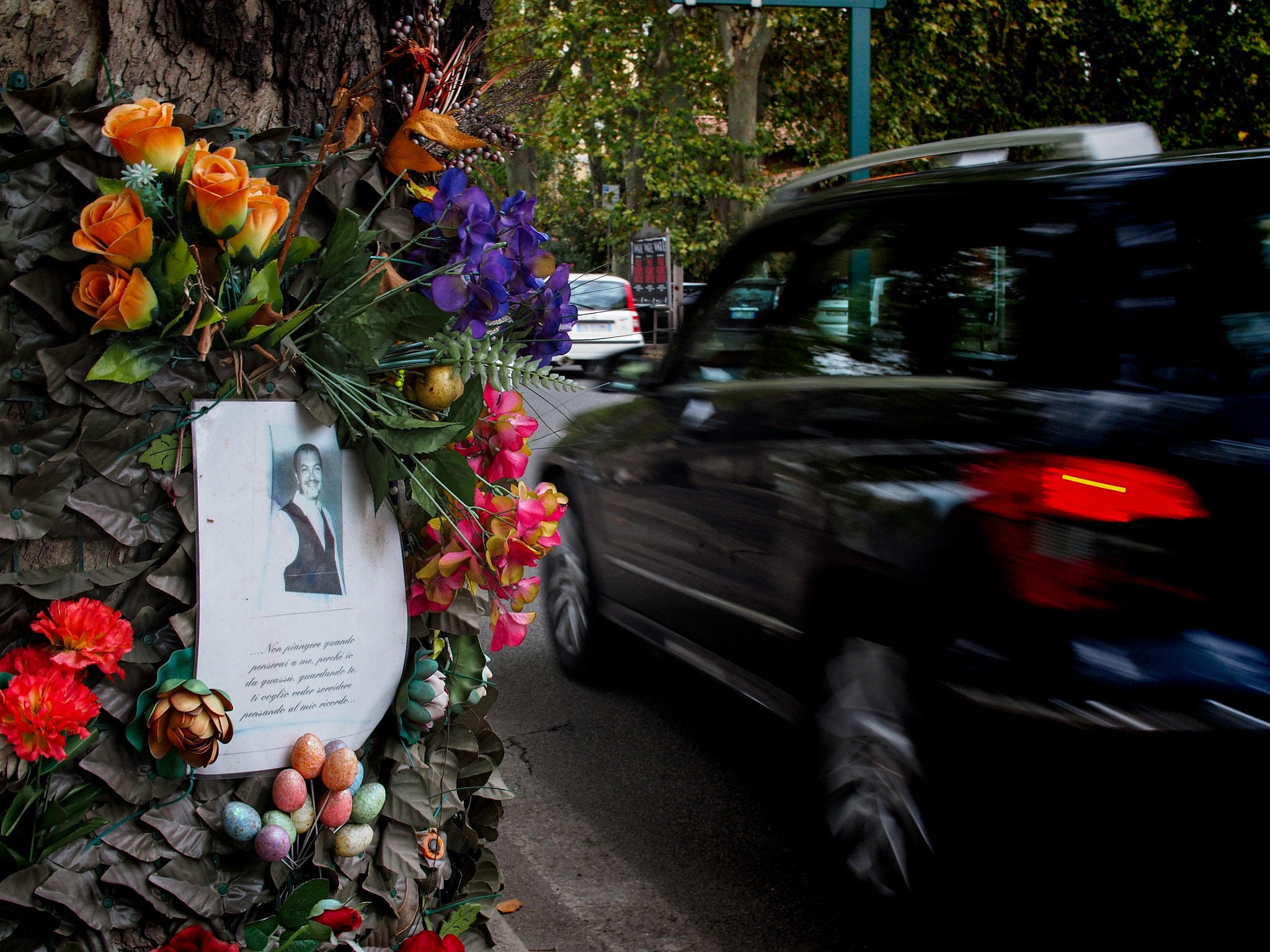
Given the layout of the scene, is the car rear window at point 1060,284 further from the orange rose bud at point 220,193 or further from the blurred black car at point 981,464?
the orange rose bud at point 220,193

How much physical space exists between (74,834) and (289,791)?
281 mm

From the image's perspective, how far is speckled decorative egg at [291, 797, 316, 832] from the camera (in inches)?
64.7

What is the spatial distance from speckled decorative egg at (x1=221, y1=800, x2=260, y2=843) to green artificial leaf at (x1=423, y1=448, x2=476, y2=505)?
1.73 feet

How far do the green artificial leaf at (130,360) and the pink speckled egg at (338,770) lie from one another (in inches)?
23.6

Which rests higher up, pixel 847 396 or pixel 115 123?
pixel 115 123

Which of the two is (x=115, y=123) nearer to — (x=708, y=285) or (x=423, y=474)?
(x=423, y=474)

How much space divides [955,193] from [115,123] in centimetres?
220

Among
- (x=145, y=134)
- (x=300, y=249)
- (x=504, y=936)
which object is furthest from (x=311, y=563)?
(x=504, y=936)

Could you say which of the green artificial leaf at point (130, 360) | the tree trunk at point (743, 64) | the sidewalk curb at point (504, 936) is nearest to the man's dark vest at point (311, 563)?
the green artificial leaf at point (130, 360)

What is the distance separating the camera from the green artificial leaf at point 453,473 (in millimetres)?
1669

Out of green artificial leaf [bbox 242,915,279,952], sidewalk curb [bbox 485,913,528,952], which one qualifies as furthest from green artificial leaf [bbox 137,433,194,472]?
sidewalk curb [bbox 485,913,528,952]

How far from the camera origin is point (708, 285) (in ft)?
13.3

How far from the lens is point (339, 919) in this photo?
164 centimetres

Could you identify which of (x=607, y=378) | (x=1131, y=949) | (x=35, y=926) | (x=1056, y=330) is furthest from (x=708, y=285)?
(x=35, y=926)
